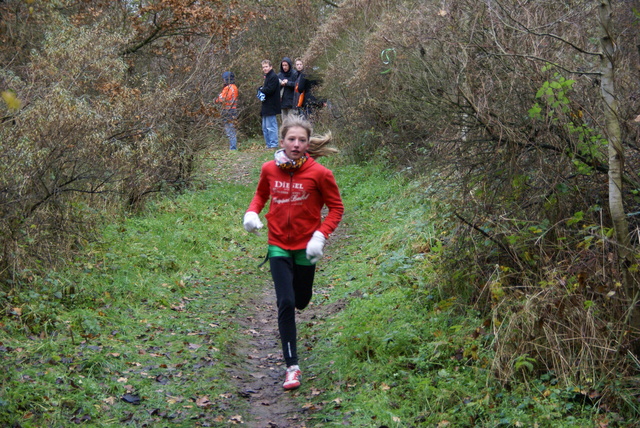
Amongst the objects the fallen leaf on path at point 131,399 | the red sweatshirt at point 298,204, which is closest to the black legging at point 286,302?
the red sweatshirt at point 298,204

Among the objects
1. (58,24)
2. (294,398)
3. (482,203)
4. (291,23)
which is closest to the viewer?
(294,398)

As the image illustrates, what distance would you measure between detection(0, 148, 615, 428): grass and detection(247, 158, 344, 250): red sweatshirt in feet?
3.74

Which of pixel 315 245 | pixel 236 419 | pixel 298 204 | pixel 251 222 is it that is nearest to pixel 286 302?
pixel 315 245

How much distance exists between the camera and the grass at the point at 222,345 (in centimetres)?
457

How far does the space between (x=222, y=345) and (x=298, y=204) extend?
1784mm

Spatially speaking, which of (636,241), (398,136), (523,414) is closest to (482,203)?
(636,241)

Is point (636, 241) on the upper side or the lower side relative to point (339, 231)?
upper

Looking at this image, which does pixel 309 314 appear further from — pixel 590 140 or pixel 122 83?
pixel 122 83

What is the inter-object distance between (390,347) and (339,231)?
5.96 meters

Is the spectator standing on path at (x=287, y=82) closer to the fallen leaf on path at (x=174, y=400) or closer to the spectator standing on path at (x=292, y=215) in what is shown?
the spectator standing on path at (x=292, y=215)

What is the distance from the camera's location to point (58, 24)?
14812 millimetres

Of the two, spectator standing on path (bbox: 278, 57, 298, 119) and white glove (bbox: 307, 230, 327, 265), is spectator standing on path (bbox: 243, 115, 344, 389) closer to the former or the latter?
white glove (bbox: 307, 230, 327, 265)

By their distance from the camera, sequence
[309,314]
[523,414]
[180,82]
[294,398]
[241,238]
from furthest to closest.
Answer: [180,82], [241,238], [309,314], [294,398], [523,414]

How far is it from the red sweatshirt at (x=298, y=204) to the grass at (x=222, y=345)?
114cm
